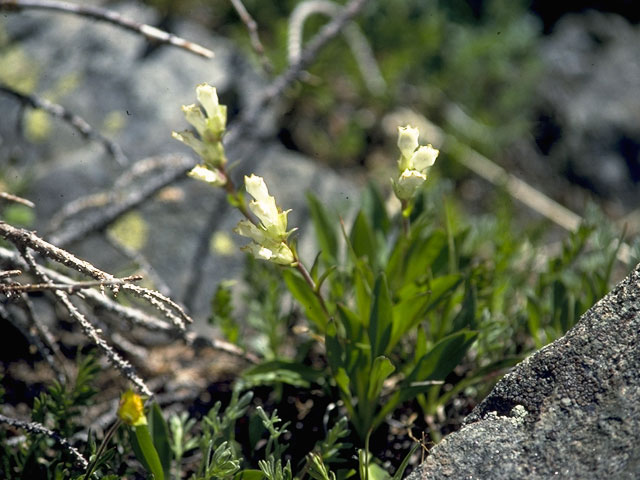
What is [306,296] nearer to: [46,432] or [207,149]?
[207,149]

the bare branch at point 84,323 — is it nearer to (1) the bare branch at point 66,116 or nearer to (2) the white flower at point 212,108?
(2) the white flower at point 212,108

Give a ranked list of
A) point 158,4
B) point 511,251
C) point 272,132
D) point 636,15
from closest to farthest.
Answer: point 511,251 < point 272,132 < point 158,4 < point 636,15

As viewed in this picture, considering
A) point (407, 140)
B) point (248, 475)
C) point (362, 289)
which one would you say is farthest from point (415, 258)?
point (248, 475)

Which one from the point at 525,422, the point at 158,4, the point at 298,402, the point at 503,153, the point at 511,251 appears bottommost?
the point at 503,153

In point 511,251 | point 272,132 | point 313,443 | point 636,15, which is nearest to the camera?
point 313,443

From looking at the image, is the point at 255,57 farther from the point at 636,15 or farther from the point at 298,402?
the point at 636,15

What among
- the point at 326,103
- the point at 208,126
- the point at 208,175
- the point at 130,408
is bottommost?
the point at 326,103

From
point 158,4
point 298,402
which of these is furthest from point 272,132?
point 298,402
